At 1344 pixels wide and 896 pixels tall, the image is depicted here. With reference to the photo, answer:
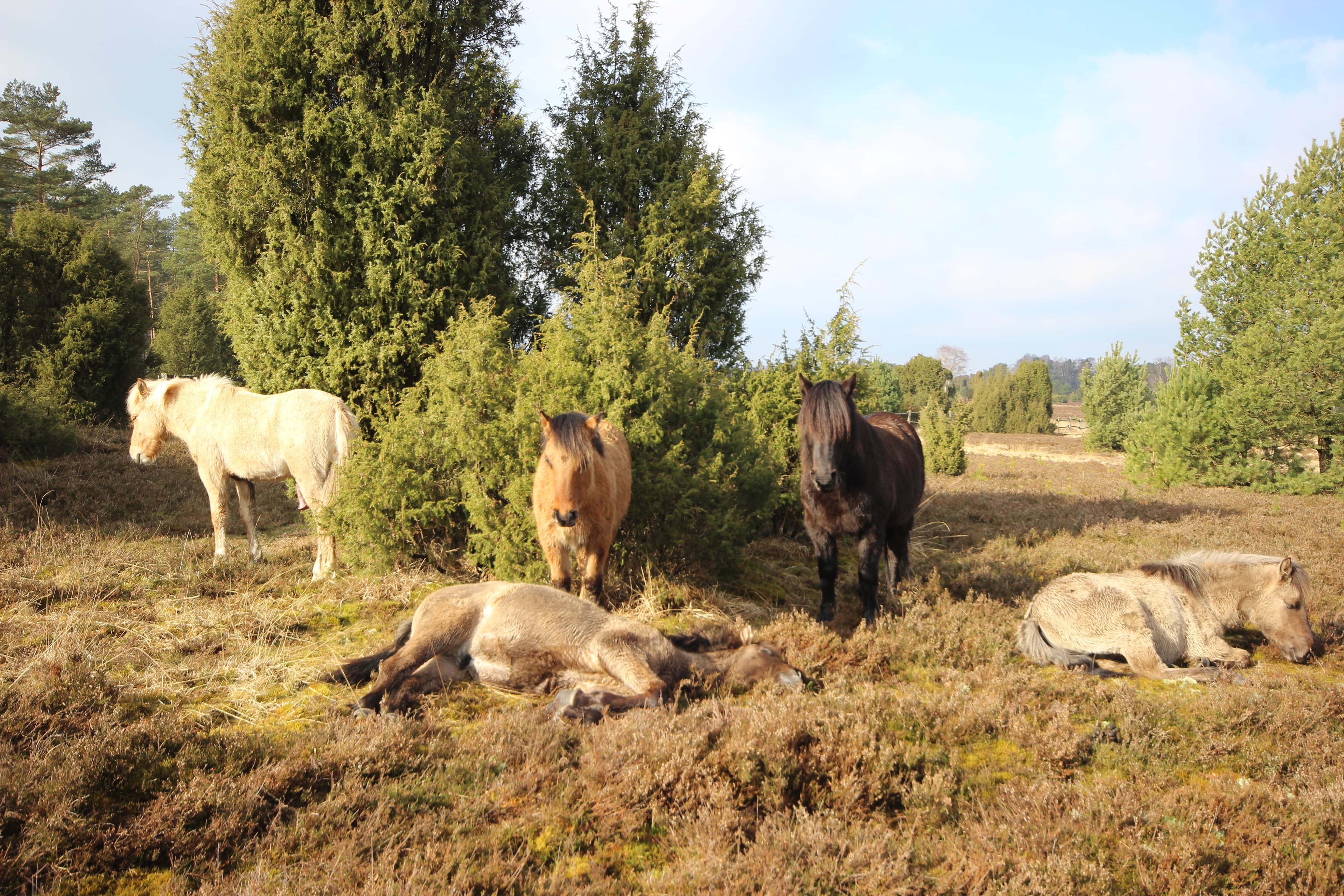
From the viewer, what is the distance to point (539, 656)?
4.54 m

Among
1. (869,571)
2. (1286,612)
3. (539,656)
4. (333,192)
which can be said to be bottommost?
(539,656)

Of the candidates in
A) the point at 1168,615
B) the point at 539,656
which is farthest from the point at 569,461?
the point at 1168,615

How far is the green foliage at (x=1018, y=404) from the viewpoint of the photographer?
183 ft

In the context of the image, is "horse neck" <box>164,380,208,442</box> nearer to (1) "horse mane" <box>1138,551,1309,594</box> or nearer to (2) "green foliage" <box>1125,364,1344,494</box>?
(1) "horse mane" <box>1138,551,1309,594</box>

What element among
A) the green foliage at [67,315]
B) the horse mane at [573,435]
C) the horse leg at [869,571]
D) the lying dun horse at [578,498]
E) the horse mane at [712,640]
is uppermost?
the green foliage at [67,315]

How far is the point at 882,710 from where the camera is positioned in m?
4.28

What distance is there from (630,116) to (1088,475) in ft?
68.2

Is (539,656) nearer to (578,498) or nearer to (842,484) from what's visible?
(578,498)

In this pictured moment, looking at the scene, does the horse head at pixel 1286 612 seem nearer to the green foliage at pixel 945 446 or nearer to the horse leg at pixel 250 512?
the horse leg at pixel 250 512

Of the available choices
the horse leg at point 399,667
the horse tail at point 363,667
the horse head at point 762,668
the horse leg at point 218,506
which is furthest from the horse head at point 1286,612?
the horse leg at point 218,506

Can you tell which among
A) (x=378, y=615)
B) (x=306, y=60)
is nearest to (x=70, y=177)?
(x=306, y=60)

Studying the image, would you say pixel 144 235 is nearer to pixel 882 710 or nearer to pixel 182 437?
pixel 182 437

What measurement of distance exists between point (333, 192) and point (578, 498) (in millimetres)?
8249

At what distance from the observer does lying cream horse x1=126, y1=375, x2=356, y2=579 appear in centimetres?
804
